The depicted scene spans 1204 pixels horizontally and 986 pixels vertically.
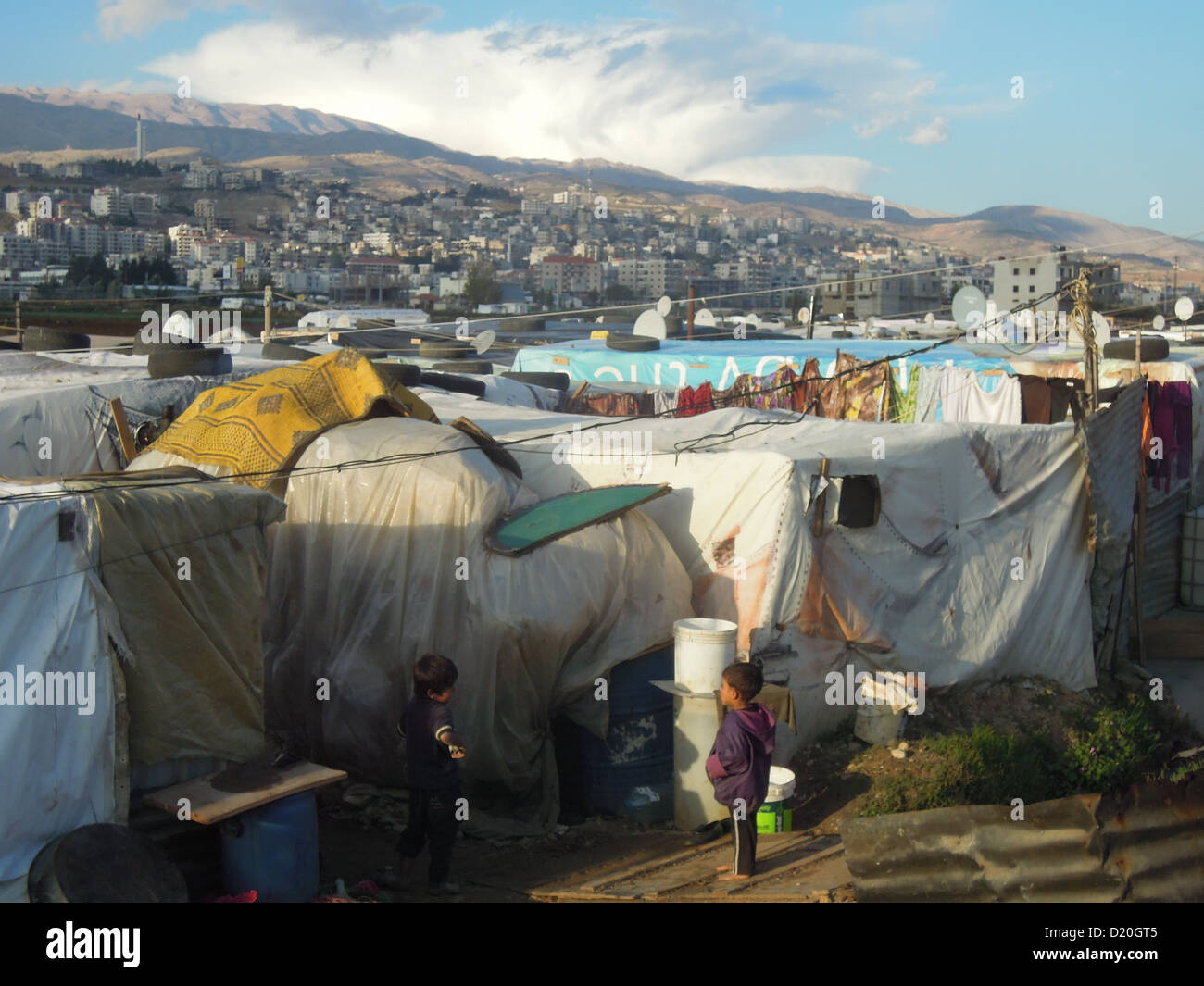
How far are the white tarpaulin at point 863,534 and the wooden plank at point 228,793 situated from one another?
134 inches

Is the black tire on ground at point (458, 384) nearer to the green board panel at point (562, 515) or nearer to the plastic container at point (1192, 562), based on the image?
the green board panel at point (562, 515)

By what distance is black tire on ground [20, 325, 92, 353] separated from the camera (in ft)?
54.4

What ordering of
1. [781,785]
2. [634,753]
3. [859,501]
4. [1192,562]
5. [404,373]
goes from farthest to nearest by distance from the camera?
[1192,562] < [404,373] < [859,501] < [634,753] < [781,785]

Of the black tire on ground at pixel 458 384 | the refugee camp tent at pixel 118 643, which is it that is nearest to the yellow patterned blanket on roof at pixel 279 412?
the refugee camp tent at pixel 118 643

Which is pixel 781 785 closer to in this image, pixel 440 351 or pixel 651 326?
pixel 440 351

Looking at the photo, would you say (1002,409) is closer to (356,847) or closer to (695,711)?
(695,711)

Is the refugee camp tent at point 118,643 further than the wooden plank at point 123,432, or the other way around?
the wooden plank at point 123,432

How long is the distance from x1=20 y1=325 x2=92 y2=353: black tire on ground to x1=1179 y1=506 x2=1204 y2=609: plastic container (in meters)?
15.4

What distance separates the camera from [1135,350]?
17703 mm

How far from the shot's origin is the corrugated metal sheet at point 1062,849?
5.47m

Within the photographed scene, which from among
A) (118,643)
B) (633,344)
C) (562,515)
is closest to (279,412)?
(562,515)

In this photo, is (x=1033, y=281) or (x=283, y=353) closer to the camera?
(x=283, y=353)

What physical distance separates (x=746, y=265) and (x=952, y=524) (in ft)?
493

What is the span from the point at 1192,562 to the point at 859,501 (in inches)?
310
